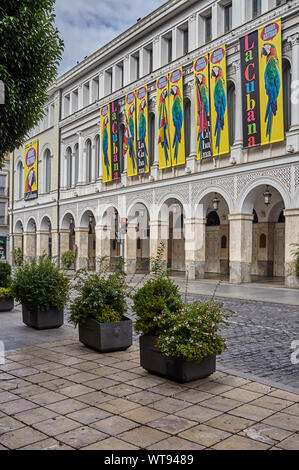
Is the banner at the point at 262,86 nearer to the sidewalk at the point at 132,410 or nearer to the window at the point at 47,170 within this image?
the sidewalk at the point at 132,410

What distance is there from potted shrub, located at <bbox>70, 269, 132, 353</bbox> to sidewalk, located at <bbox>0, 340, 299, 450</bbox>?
0.66m

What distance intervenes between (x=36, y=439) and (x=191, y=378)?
2204 mm

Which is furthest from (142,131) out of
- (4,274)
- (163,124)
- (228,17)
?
(4,274)

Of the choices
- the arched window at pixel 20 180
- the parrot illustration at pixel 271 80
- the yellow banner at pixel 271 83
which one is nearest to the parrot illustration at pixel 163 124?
the yellow banner at pixel 271 83

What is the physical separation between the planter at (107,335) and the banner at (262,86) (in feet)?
43.2

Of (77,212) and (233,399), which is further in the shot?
(77,212)

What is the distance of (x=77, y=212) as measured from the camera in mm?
32375

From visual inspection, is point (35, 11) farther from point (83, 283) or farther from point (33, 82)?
point (83, 283)

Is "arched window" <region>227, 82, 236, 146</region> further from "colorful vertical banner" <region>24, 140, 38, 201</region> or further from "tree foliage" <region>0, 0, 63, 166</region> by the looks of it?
"colorful vertical banner" <region>24, 140, 38, 201</region>

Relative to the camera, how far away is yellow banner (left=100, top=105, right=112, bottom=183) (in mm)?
28156

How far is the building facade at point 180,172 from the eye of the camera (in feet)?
61.7

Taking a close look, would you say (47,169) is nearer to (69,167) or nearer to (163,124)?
(69,167)

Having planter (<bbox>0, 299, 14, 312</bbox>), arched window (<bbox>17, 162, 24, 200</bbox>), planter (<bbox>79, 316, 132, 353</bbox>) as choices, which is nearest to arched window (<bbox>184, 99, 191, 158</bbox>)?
planter (<bbox>0, 299, 14, 312</bbox>)
